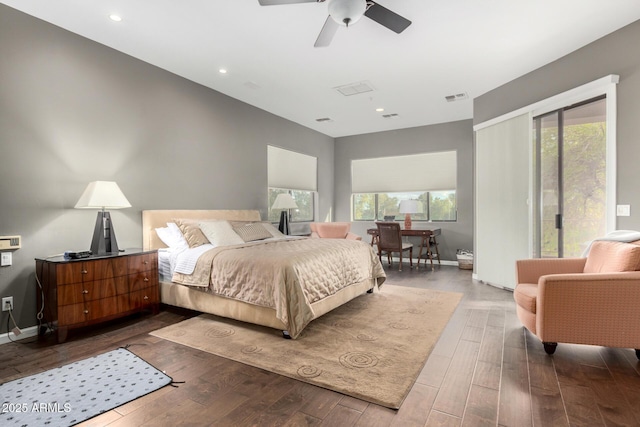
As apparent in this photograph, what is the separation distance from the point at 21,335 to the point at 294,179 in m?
4.61

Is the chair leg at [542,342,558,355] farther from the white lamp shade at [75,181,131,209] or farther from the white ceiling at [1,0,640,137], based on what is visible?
the white lamp shade at [75,181,131,209]

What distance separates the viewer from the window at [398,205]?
6.68 m

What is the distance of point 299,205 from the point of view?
6.82 meters

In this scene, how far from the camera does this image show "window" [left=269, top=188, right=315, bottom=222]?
19.6ft

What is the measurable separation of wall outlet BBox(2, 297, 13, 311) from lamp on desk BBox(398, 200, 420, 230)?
19.3 ft

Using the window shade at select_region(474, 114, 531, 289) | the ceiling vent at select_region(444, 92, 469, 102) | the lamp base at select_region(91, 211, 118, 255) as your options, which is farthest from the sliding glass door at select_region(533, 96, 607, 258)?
the lamp base at select_region(91, 211, 118, 255)

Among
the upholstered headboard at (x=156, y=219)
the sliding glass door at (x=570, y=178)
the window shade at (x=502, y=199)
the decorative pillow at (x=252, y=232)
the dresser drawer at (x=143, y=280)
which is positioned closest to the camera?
the dresser drawer at (x=143, y=280)

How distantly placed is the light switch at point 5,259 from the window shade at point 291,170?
3.63 metres

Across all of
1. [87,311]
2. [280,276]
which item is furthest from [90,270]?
[280,276]

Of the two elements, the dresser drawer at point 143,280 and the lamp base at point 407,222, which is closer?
the dresser drawer at point 143,280

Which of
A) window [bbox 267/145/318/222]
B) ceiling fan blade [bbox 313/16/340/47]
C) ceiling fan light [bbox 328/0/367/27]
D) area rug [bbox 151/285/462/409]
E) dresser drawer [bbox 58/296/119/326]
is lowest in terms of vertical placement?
area rug [bbox 151/285/462/409]

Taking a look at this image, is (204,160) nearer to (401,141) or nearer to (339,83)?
(339,83)

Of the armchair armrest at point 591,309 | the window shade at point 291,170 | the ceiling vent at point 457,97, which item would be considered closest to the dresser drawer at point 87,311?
the window shade at point 291,170

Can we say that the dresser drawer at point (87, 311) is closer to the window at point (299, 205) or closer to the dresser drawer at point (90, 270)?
the dresser drawer at point (90, 270)
